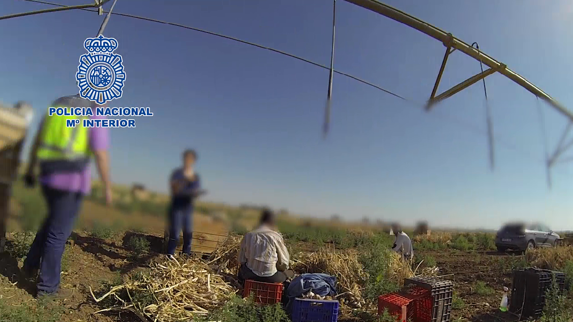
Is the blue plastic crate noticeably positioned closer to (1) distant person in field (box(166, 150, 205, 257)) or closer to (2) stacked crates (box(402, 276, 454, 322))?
(2) stacked crates (box(402, 276, 454, 322))

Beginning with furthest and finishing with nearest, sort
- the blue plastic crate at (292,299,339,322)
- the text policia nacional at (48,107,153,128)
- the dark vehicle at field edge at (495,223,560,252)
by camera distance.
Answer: the dark vehicle at field edge at (495,223,560,252) → the blue plastic crate at (292,299,339,322) → the text policia nacional at (48,107,153,128)

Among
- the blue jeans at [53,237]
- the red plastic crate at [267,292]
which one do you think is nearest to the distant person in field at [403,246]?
the red plastic crate at [267,292]

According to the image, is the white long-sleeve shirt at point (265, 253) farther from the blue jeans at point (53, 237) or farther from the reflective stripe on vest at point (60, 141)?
the reflective stripe on vest at point (60, 141)

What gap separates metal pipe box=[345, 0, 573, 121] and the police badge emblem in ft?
8.21

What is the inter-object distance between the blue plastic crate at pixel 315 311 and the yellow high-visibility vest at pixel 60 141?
2162mm

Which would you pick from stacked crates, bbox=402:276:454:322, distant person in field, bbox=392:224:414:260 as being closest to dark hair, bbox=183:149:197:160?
stacked crates, bbox=402:276:454:322

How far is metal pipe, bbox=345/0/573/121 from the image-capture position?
13.4 feet

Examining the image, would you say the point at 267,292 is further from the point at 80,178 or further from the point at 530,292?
the point at 530,292

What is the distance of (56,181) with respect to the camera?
244 cm

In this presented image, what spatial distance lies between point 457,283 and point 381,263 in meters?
2.48

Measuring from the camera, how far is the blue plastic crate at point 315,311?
10.9ft

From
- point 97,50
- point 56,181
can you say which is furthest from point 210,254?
point 97,50

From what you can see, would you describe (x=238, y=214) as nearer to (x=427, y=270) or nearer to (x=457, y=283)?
(x=427, y=270)

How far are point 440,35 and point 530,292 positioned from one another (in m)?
3.36
